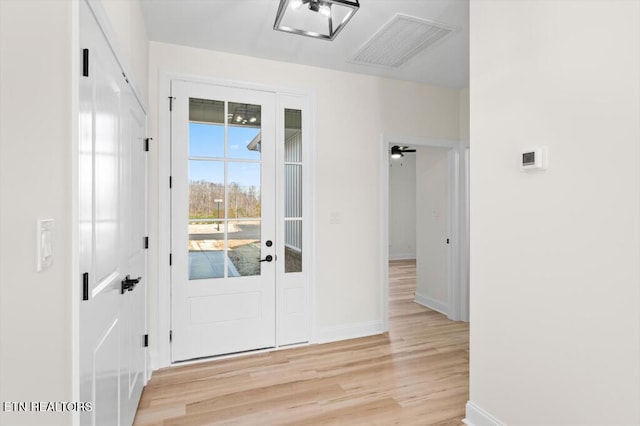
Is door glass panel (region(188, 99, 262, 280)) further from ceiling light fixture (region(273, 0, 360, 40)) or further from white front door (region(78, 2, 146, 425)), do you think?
ceiling light fixture (region(273, 0, 360, 40))

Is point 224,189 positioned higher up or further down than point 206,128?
further down

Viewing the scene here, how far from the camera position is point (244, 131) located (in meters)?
3.09

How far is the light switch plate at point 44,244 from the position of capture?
0.80 meters

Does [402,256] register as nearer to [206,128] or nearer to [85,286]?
[206,128]

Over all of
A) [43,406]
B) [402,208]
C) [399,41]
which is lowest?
[43,406]

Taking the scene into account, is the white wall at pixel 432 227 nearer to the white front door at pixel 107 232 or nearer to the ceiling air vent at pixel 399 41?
the ceiling air vent at pixel 399 41

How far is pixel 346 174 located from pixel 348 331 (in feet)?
5.32

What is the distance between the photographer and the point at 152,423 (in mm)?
2098

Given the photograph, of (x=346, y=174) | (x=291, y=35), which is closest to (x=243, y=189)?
(x=346, y=174)

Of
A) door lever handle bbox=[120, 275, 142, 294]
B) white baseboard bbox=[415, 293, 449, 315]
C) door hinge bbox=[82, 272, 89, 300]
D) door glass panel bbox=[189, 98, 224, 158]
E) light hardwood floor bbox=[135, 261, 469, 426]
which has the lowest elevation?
light hardwood floor bbox=[135, 261, 469, 426]

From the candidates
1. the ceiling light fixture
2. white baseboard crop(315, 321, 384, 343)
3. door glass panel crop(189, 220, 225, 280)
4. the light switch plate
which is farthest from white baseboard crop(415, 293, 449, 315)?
the light switch plate

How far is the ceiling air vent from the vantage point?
2.54m

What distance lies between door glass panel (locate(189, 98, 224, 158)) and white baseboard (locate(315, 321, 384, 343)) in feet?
6.53
